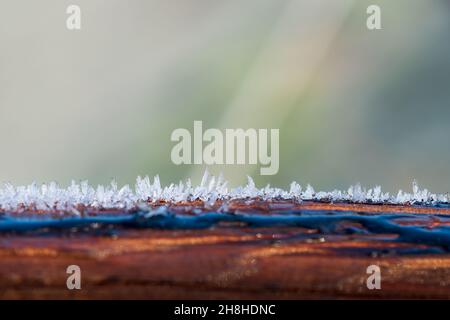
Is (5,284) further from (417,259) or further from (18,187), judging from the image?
(417,259)
